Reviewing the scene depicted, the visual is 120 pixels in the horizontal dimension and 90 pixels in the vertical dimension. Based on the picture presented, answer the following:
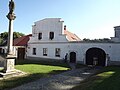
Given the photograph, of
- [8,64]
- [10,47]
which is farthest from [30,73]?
[10,47]

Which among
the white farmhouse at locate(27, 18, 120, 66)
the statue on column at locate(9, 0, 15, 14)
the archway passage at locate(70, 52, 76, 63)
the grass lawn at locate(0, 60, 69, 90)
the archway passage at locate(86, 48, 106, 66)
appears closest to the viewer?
the grass lawn at locate(0, 60, 69, 90)

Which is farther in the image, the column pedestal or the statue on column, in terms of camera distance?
the statue on column

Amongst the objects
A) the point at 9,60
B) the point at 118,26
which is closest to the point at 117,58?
the point at 118,26

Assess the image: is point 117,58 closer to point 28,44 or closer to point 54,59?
point 54,59

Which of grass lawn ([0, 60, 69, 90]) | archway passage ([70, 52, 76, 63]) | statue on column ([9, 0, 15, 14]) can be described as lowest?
grass lawn ([0, 60, 69, 90])

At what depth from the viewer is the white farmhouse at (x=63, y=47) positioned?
29439 millimetres

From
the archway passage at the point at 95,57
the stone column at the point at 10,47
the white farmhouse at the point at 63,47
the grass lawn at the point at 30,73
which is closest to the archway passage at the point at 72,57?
the white farmhouse at the point at 63,47

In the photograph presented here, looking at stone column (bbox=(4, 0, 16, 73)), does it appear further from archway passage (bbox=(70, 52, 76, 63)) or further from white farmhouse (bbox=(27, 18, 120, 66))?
archway passage (bbox=(70, 52, 76, 63))

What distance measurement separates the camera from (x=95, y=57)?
30.6 m

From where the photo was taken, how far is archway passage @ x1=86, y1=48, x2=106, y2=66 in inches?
1187

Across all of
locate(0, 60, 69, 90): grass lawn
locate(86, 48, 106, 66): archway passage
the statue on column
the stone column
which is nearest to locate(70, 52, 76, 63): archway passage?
locate(86, 48, 106, 66): archway passage

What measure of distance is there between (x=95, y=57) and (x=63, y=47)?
5513 millimetres

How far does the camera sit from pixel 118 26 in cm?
2938

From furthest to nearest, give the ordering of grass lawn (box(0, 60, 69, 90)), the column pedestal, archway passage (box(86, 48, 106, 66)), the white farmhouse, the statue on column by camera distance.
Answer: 1. archway passage (box(86, 48, 106, 66))
2. the white farmhouse
3. the statue on column
4. the column pedestal
5. grass lawn (box(0, 60, 69, 90))
